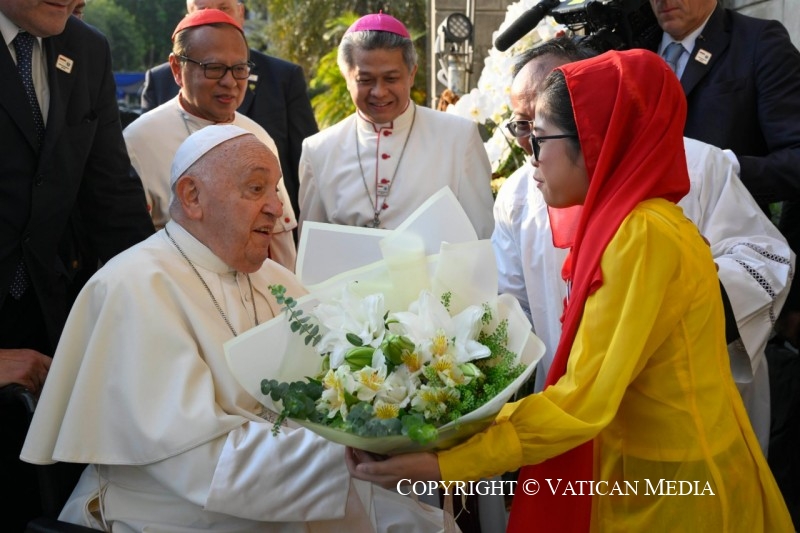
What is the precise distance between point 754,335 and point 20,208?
2.69 m

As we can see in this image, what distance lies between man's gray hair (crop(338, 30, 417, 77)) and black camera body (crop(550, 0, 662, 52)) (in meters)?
0.71

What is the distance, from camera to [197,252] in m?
3.11

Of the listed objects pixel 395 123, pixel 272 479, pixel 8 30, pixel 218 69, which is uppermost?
pixel 8 30

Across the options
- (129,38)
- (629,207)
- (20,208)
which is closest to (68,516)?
(20,208)

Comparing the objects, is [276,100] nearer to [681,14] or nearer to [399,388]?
[681,14]

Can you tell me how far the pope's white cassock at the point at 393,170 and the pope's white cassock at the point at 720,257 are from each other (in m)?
0.80

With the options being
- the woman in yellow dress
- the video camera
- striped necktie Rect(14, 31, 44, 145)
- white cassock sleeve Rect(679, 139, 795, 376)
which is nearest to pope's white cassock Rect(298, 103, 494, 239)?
the video camera

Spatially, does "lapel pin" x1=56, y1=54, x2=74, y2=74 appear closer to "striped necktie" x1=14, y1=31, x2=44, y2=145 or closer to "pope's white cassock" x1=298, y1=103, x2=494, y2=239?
"striped necktie" x1=14, y1=31, x2=44, y2=145

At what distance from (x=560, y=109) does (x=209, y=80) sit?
2431mm

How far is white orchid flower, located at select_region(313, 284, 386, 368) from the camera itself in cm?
219

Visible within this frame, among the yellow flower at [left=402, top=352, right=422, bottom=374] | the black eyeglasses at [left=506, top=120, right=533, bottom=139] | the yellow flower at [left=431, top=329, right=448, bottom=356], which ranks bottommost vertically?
the yellow flower at [left=402, top=352, right=422, bottom=374]

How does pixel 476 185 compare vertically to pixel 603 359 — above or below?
below

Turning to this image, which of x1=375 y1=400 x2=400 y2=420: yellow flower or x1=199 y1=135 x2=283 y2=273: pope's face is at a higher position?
x1=199 y1=135 x2=283 y2=273: pope's face

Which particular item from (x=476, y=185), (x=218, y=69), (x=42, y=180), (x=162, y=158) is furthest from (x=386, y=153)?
(x=42, y=180)
